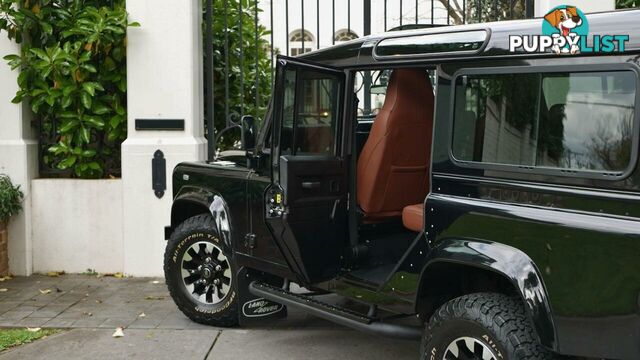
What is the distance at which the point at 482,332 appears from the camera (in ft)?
11.6

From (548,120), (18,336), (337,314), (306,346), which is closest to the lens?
(548,120)

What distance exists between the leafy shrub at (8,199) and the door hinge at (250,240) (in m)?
3.29

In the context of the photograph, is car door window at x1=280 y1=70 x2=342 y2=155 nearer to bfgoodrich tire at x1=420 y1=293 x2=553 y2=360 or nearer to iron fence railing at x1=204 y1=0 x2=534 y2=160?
bfgoodrich tire at x1=420 y1=293 x2=553 y2=360

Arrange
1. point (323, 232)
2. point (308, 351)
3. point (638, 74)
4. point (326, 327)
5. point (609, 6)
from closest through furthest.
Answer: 1. point (638, 74)
2. point (323, 232)
3. point (308, 351)
4. point (326, 327)
5. point (609, 6)

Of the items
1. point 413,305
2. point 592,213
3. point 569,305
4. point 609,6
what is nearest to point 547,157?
point 592,213

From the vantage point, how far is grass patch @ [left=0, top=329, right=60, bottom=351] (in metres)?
5.45

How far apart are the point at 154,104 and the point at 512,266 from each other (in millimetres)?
4916

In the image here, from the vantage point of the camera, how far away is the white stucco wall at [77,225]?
25.1ft

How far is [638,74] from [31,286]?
236 inches

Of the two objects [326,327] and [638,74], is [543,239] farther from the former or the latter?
[326,327]

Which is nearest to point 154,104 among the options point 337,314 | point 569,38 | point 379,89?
point 379,89

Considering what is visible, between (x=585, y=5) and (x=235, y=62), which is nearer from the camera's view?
(x=585, y=5)

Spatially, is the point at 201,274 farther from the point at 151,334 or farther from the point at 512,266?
the point at 512,266

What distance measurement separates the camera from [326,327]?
19.0 feet
